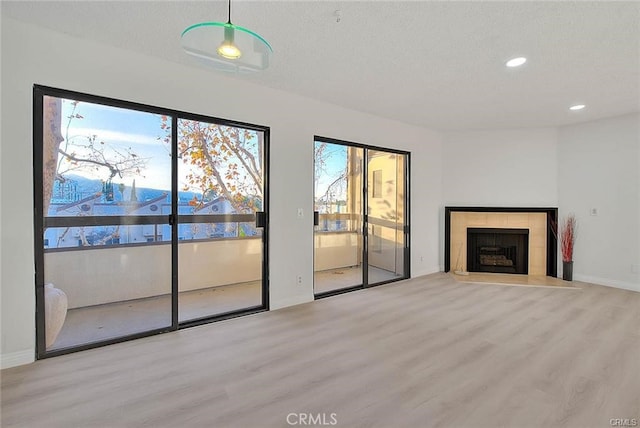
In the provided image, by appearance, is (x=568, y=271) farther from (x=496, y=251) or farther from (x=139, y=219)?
(x=139, y=219)

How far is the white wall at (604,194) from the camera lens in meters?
4.88

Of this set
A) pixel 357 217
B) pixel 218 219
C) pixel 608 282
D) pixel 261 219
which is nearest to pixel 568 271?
pixel 608 282

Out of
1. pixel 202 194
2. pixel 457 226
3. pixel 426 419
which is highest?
pixel 202 194

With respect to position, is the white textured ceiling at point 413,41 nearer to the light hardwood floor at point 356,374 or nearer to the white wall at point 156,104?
the white wall at point 156,104

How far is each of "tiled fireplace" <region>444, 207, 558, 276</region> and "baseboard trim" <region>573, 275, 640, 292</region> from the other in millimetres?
397

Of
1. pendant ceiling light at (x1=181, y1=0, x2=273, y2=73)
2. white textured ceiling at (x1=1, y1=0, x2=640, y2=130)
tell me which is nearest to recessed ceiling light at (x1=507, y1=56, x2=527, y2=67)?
white textured ceiling at (x1=1, y1=0, x2=640, y2=130)

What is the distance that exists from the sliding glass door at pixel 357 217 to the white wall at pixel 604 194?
2.94 metres

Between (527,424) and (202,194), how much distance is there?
11.3ft

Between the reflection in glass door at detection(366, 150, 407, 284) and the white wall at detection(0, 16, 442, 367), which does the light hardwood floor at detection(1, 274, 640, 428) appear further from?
the reflection in glass door at detection(366, 150, 407, 284)

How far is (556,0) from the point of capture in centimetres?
218

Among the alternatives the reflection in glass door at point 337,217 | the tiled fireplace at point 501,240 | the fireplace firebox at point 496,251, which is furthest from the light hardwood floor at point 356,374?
the fireplace firebox at point 496,251

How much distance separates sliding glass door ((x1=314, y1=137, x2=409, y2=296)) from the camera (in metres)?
4.64

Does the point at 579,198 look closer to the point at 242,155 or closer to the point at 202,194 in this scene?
the point at 242,155

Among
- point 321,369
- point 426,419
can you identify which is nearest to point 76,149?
point 321,369
